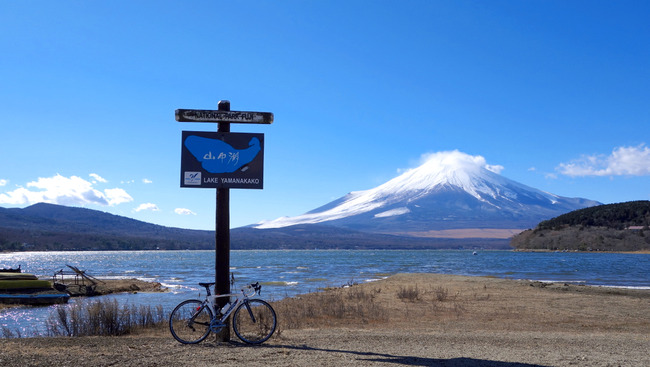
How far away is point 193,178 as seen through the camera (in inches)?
430

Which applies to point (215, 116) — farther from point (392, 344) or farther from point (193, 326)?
point (392, 344)

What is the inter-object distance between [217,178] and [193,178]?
468 mm

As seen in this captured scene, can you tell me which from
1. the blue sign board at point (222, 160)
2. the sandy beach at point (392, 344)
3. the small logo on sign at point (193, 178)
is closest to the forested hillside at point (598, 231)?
the sandy beach at point (392, 344)

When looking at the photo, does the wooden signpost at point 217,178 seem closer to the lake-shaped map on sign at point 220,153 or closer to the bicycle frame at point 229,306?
the lake-shaped map on sign at point 220,153

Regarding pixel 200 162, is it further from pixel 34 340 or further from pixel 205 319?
pixel 34 340

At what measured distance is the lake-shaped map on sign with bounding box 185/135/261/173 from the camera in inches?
431

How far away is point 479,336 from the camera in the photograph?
11.7m

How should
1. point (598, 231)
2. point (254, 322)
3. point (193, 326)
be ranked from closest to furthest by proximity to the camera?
point (193, 326) < point (254, 322) < point (598, 231)

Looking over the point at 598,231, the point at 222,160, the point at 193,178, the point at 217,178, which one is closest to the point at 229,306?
the point at 217,178

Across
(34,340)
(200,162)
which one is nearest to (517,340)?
(200,162)

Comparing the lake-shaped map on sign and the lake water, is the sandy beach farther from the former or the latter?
the lake water

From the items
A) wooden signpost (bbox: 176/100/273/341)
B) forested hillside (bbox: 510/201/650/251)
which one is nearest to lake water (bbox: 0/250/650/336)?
wooden signpost (bbox: 176/100/273/341)

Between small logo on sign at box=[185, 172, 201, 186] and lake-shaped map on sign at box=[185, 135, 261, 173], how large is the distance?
0.20 meters

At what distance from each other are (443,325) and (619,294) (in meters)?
16.2
